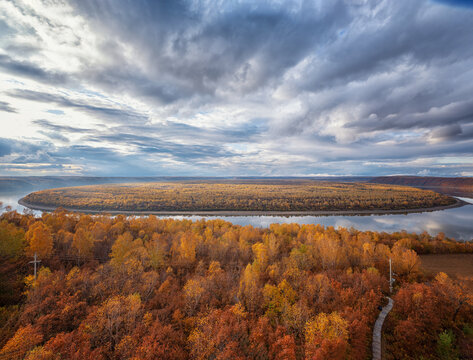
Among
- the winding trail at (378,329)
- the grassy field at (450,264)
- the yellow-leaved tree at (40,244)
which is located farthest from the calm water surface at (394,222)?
the yellow-leaved tree at (40,244)

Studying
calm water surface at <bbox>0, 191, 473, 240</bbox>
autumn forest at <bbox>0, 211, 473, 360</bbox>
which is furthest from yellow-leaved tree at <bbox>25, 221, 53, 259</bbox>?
calm water surface at <bbox>0, 191, 473, 240</bbox>

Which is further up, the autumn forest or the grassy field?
the autumn forest

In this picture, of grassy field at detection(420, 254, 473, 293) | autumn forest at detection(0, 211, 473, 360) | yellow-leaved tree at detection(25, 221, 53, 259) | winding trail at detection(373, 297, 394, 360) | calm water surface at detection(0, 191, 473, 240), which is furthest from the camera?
calm water surface at detection(0, 191, 473, 240)

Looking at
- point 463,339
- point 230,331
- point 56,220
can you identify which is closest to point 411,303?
point 463,339

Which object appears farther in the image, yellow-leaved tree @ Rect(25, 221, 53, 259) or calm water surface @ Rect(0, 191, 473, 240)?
calm water surface @ Rect(0, 191, 473, 240)

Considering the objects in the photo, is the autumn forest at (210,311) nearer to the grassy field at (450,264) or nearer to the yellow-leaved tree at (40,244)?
the yellow-leaved tree at (40,244)

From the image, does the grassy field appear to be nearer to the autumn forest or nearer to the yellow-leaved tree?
the autumn forest

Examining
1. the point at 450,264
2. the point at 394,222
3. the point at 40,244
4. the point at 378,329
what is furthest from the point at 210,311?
the point at 394,222

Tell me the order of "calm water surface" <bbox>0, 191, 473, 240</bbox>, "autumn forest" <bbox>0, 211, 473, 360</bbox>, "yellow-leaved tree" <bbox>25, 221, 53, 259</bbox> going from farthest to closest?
"calm water surface" <bbox>0, 191, 473, 240</bbox>, "yellow-leaved tree" <bbox>25, 221, 53, 259</bbox>, "autumn forest" <bbox>0, 211, 473, 360</bbox>
